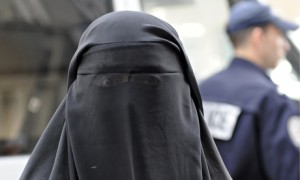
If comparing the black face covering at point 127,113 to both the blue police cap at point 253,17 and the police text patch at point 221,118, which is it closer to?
the police text patch at point 221,118

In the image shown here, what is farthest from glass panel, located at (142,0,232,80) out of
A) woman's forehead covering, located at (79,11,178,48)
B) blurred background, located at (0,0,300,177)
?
woman's forehead covering, located at (79,11,178,48)

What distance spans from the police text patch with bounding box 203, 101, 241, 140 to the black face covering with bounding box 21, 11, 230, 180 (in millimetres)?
880

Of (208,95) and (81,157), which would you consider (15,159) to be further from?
(81,157)

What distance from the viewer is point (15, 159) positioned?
11.0ft

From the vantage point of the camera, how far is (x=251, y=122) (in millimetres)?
2527

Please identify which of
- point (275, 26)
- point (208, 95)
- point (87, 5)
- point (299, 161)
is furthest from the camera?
point (87, 5)

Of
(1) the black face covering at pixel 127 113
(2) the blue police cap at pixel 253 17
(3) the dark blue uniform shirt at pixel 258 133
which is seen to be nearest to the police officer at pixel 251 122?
(3) the dark blue uniform shirt at pixel 258 133

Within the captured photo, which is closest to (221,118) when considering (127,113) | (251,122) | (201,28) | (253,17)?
(251,122)

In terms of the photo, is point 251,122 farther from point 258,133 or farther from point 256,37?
point 256,37

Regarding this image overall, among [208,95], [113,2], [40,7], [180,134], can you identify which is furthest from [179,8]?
[180,134]

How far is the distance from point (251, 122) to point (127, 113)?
3.21 ft

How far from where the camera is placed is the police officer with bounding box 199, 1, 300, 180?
8.16 ft

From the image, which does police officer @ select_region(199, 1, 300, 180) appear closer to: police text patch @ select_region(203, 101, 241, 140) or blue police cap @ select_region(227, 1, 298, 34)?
police text patch @ select_region(203, 101, 241, 140)

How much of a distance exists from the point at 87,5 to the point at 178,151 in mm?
2025
